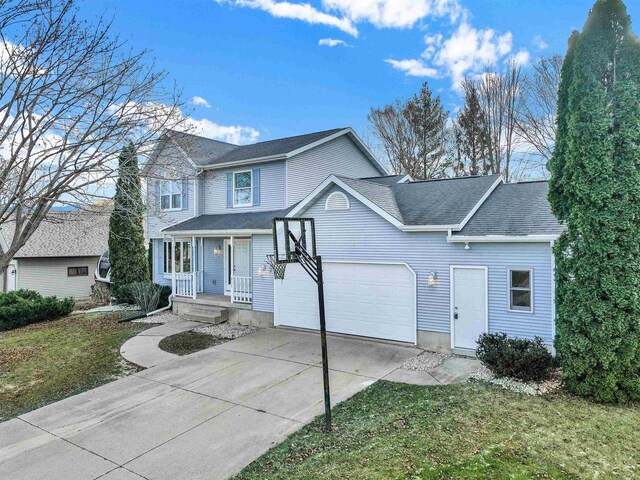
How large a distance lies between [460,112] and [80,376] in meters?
23.4

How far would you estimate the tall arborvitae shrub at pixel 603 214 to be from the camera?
6.58 m

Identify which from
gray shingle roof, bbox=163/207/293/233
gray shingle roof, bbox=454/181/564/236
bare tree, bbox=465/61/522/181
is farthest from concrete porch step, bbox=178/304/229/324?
bare tree, bbox=465/61/522/181

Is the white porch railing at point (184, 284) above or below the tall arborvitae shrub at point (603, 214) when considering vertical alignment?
below

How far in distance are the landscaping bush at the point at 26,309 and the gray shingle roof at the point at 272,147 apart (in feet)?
28.9

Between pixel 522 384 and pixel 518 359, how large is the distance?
47 centimetres

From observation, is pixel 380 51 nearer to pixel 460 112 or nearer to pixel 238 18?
pixel 460 112

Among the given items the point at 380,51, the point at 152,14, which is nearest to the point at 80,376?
the point at 152,14

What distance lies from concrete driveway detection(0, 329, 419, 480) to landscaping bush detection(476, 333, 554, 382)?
7.07 ft

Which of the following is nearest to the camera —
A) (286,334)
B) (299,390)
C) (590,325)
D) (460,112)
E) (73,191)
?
(590,325)

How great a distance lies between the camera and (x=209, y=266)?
55.4 feet

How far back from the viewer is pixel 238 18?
12969 mm

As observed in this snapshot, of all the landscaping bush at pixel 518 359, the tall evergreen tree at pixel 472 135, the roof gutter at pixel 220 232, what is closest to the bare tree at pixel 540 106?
the tall evergreen tree at pixel 472 135

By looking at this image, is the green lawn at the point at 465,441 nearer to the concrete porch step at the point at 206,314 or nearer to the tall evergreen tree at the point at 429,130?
the concrete porch step at the point at 206,314

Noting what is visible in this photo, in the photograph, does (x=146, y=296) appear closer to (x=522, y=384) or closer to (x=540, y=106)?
(x=522, y=384)
